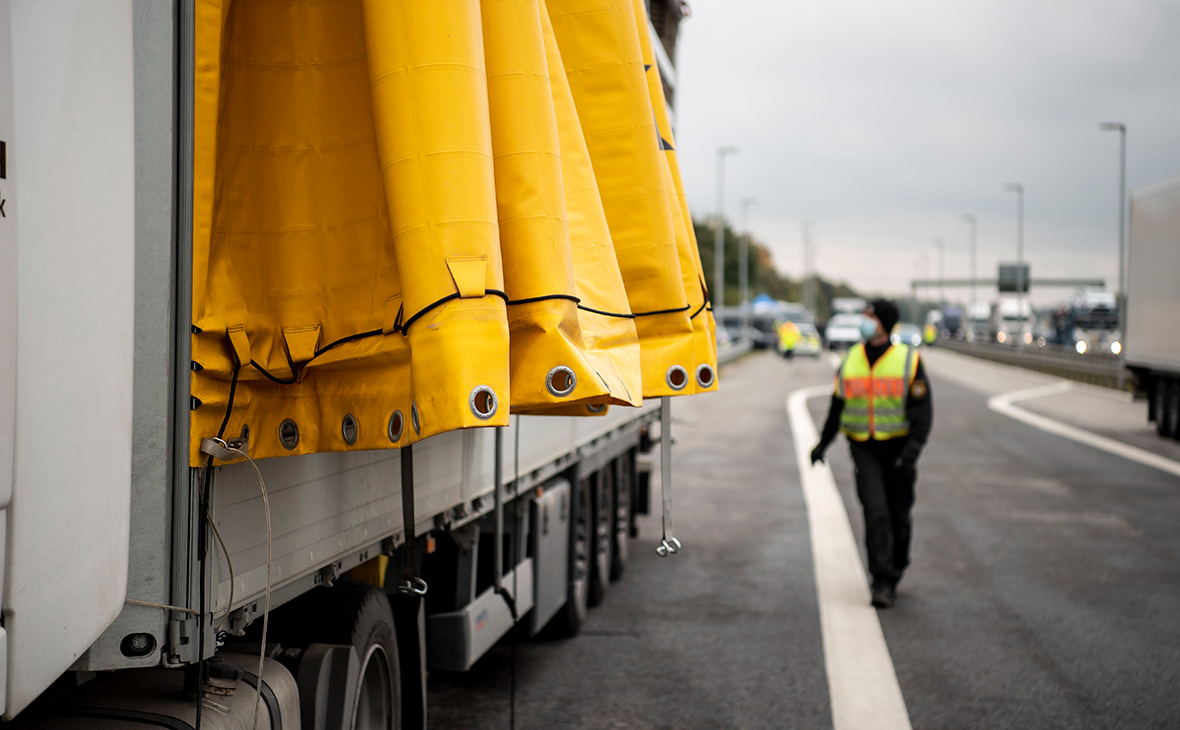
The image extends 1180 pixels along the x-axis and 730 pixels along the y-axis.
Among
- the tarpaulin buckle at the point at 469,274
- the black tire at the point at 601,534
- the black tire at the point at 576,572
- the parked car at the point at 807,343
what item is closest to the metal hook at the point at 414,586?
the tarpaulin buckle at the point at 469,274

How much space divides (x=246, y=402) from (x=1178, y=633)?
6.55 m

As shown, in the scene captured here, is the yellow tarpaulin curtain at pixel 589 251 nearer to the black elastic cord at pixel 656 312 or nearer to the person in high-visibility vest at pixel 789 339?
the black elastic cord at pixel 656 312

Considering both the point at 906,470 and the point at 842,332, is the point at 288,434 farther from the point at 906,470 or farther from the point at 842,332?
the point at 842,332

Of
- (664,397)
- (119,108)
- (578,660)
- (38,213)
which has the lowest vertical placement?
(578,660)

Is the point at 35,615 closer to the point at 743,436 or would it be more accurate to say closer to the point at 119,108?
the point at 119,108

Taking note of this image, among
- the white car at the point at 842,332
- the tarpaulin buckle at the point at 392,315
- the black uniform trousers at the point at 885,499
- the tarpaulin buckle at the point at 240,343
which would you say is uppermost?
the white car at the point at 842,332

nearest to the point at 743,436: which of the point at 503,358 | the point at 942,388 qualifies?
the point at 942,388

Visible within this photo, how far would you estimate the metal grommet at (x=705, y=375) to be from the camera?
369 cm

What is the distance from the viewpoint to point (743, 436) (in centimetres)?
2036

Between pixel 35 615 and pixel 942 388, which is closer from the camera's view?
pixel 35 615

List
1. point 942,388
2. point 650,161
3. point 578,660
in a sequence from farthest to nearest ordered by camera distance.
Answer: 1. point 942,388
2. point 578,660
3. point 650,161

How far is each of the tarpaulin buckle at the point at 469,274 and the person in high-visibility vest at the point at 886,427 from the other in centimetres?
619

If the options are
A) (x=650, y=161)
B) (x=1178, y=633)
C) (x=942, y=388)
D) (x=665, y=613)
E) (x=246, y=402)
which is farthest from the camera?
(x=942, y=388)

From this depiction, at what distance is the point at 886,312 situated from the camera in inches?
333
